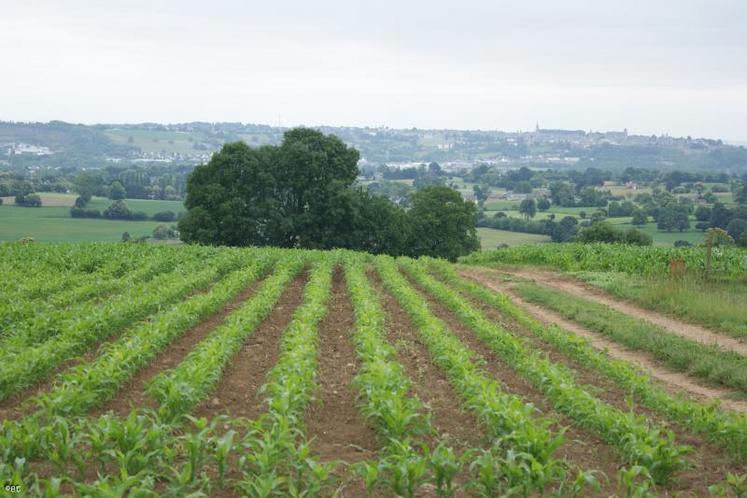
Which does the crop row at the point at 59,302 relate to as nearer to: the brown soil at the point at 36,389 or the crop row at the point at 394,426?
the brown soil at the point at 36,389

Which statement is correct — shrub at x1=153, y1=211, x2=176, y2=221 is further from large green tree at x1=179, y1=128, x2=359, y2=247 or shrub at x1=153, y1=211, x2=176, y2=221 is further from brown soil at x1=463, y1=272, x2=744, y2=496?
brown soil at x1=463, y1=272, x2=744, y2=496

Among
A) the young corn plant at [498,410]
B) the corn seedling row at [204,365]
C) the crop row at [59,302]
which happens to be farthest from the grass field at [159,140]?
the young corn plant at [498,410]

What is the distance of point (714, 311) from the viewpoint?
53.4 ft

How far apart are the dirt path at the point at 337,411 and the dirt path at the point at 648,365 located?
4456 mm

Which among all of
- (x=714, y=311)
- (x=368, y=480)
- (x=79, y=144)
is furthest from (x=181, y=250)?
(x=79, y=144)

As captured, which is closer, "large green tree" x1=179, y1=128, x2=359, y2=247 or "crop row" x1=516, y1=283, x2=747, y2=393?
"crop row" x1=516, y1=283, x2=747, y2=393

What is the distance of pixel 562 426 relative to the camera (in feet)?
29.1

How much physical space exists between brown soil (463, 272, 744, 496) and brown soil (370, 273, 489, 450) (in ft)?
6.38

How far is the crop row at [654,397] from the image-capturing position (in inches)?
324

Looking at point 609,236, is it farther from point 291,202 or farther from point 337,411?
point 337,411

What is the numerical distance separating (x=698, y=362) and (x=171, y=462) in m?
8.82

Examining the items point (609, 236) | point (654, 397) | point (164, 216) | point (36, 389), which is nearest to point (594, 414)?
point (654, 397)

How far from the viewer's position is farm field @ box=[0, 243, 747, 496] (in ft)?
22.0

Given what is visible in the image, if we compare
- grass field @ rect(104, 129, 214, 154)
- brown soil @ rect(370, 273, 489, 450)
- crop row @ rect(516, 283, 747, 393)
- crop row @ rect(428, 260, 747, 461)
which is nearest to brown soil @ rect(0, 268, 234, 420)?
brown soil @ rect(370, 273, 489, 450)
